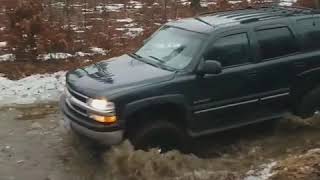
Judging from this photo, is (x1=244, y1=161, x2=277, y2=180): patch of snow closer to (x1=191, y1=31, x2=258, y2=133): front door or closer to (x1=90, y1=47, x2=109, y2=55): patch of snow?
(x1=191, y1=31, x2=258, y2=133): front door

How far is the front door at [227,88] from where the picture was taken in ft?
21.9

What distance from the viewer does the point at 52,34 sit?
12156 mm

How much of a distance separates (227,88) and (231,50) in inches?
20.6

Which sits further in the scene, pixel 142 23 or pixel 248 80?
pixel 142 23

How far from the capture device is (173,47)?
7141 mm

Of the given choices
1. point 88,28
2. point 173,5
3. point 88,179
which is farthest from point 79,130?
point 173,5

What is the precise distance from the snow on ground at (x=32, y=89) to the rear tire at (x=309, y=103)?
15.2 feet

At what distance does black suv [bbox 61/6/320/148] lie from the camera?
6.24 m

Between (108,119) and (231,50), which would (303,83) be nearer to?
(231,50)

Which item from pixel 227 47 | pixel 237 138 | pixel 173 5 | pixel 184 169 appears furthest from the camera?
pixel 173 5

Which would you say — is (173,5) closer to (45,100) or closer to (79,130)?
(45,100)

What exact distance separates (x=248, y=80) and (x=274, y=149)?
41.1 inches

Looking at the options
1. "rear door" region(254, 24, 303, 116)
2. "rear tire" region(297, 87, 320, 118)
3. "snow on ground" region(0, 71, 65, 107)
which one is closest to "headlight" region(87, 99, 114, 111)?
"rear door" region(254, 24, 303, 116)

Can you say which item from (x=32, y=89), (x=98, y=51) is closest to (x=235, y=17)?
(x=32, y=89)
